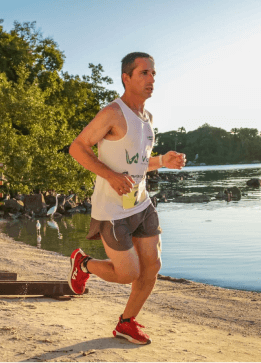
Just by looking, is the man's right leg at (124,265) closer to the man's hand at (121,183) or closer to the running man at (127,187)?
the running man at (127,187)

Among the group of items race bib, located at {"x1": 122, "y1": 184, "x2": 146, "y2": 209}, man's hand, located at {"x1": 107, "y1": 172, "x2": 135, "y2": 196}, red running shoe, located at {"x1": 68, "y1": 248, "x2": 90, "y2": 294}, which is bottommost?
red running shoe, located at {"x1": 68, "y1": 248, "x2": 90, "y2": 294}

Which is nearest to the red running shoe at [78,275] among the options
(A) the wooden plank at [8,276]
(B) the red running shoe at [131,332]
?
(B) the red running shoe at [131,332]

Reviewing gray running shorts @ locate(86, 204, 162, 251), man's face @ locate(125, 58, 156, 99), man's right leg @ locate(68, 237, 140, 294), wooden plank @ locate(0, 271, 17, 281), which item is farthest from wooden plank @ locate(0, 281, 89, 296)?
man's face @ locate(125, 58, 156, 99)

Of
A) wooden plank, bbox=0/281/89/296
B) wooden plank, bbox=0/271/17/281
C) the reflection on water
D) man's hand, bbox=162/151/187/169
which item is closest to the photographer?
man's hand, bbox=162/151/187/169

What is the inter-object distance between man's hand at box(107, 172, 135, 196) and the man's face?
29.3 inches

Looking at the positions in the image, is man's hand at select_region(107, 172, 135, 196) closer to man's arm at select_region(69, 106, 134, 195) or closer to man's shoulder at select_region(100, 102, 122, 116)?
man's arm at select_region(69, 106, 134, 195)

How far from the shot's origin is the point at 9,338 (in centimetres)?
359

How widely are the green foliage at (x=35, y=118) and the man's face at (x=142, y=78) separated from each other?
25.0 m

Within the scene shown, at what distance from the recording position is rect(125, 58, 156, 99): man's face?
378cm

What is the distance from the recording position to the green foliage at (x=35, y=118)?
1133 inches

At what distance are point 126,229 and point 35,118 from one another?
27709 millimetres

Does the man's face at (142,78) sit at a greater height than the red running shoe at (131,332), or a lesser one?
greater

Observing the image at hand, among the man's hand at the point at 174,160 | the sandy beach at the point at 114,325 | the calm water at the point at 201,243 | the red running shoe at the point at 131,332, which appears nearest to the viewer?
the sandy beach at the point at 114,325

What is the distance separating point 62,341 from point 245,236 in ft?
47.3
